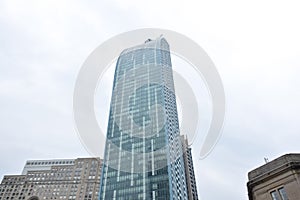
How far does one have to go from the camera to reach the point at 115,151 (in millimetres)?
93812

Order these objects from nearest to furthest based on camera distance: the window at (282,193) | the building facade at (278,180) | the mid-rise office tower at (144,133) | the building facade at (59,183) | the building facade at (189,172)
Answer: the building facade at (278,180) → the window at (282,193) → the mid-rise office tower at (144,133) → the building facade at (59,183) → the building facade at (189,172)

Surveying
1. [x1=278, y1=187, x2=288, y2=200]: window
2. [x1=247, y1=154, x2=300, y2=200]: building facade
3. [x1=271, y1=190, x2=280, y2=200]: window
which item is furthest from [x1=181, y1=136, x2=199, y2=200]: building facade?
[x1=278, y1=187, x2=288, y2=200]: window

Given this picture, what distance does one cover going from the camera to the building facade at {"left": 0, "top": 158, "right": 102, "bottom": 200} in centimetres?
10750

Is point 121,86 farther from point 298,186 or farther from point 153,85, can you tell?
point 298,186

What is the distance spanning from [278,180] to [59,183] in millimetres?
110334

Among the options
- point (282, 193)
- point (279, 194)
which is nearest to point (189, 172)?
point (279, 194)

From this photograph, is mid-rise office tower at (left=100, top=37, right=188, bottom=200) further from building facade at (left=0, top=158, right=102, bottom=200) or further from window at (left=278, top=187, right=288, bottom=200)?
window at (left=278, top=187, right=288, bottom=200)

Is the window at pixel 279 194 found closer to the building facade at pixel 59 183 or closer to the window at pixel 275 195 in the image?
the window at pixel 275 195

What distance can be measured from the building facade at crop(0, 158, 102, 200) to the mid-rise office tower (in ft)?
77.8

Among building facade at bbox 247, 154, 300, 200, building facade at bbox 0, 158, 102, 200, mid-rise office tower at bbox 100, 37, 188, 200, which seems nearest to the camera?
building facade at bbox 247, 154, 300, 200

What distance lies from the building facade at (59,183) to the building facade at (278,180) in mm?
97093

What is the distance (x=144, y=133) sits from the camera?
94938 mm

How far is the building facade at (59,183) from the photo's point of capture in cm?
10750

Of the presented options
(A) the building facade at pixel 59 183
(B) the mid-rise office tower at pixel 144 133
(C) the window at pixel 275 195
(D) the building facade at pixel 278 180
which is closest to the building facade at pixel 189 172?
(B) the mid-rise office tower at pixel 144 133
